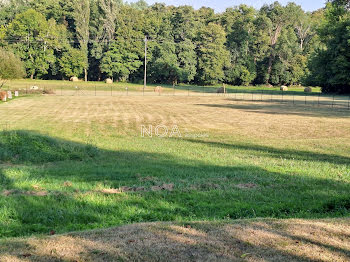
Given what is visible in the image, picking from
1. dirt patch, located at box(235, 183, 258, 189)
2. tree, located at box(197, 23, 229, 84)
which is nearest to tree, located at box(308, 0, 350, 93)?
tree, located at box(197, 23, 229, 84)

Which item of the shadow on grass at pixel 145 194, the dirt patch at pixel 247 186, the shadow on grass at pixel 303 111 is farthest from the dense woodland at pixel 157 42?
the dirt patch at pixel 247 186

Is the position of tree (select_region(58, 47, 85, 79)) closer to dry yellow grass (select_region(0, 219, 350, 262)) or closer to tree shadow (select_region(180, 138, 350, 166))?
tree shadow (select_region(180, 138, 350, 166))

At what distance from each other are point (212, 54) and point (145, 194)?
286ft

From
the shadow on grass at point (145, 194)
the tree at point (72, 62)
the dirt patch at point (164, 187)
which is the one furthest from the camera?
the tree at point (72, 62)

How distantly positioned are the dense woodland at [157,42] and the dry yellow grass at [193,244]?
81.4 m

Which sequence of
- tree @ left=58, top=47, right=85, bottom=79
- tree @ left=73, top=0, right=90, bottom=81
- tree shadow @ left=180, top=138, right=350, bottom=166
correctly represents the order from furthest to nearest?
tree @ left=73, top=0, right=90, bottom=81 < tree @ left=58, top=47, right=85, bottom=79 < tree shadow @ left=180, top=138, right=350, bottom=166

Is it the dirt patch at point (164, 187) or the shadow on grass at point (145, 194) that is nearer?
the shadow on grass at point (145, 194)

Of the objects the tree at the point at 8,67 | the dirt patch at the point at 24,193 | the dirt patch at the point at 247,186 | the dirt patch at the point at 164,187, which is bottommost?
the dirt patch at the point at 247,186

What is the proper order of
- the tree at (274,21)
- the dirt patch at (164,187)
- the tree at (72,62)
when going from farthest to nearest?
1. the tree at (274,21)
2. the tree at (72,62)
3. the dirt patch at (164,187)

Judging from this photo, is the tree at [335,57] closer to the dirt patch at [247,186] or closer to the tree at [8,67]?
the tree at [8,67]

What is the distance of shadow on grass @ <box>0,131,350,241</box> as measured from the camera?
6.46 meters

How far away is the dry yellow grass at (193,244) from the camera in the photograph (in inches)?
161

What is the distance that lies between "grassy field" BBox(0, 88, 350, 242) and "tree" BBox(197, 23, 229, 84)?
72749 mm

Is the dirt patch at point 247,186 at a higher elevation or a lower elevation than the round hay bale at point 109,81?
lower
